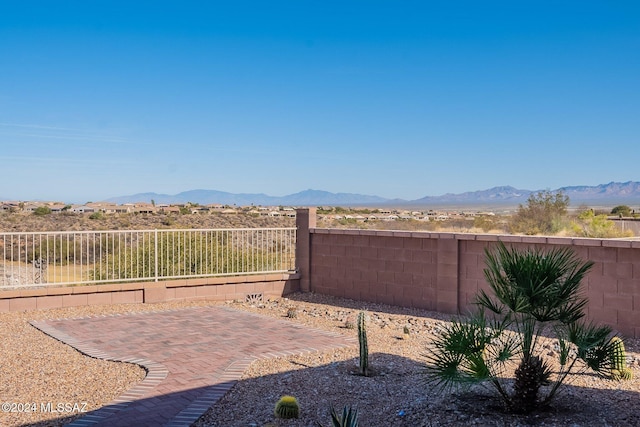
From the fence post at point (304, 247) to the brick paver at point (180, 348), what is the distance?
2730 mm

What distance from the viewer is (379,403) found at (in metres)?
5.69

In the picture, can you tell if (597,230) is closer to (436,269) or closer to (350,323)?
(436,269)

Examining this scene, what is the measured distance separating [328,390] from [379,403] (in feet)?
2.50

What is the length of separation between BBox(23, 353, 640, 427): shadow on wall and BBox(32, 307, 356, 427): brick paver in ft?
0.21

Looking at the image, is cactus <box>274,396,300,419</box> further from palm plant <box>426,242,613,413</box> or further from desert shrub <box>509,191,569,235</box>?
desert shrub <box>509,191,569,235</box>

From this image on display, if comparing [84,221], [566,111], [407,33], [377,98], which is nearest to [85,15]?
[84,221]

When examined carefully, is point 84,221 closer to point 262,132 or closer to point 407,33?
point 407,33

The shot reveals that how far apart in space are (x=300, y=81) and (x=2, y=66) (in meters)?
26.1

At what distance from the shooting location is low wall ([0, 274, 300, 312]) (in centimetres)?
1176

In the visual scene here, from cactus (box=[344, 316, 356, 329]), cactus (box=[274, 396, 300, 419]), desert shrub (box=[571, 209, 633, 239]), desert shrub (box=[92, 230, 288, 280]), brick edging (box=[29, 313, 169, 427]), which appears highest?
desert shrub (box=[571, 209, 633, 239])

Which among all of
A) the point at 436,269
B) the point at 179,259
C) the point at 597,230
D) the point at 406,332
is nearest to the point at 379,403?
the point at 406,332

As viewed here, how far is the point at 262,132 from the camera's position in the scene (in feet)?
240

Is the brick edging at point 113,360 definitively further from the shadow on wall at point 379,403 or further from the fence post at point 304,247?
the fence post at point 304,247

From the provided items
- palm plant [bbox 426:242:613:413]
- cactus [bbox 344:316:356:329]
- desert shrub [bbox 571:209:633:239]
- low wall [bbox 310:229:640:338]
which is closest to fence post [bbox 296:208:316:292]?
low wall [bbox 310:229:640:338]
